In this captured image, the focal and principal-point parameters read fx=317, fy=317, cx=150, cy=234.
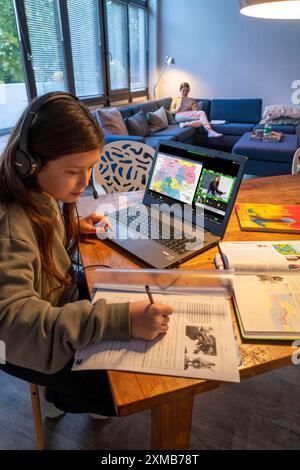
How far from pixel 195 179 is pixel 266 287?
437mm

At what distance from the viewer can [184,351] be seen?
0.59m

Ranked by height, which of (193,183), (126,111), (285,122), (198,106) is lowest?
(285,122)

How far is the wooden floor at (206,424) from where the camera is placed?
3.77 feet

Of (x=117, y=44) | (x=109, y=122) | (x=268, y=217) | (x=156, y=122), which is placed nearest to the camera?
(x=268, y=217)

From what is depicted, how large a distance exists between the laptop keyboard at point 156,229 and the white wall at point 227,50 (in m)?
5.16

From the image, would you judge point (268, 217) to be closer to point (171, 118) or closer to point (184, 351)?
point (184, 351)

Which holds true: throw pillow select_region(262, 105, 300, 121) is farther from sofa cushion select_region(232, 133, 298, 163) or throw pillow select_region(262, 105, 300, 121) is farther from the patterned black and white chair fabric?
the patterned black and white chair fabric

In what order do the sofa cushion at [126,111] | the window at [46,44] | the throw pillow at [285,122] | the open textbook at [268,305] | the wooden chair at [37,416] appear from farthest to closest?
1. the throw pillow at [285,122]
2. the sofa cushion at [126,111]
3. the window at [46,44]
4. the wooden chair at [37,416]
5. the open textbook at [268,305]

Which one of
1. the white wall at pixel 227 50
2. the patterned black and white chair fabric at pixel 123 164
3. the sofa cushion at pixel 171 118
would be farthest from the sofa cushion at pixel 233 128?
the patterned black and white chair fabric at pixel 123 164

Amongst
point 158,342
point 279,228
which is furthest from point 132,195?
point 158,342

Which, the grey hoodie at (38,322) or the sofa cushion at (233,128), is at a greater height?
the grey hoodie at (38,322)

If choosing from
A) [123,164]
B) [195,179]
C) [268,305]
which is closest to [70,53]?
[123,164]

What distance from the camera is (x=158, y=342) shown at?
615 millimetres

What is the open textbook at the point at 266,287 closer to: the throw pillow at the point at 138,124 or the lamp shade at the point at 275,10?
the lamp shade at the point at 275,10
